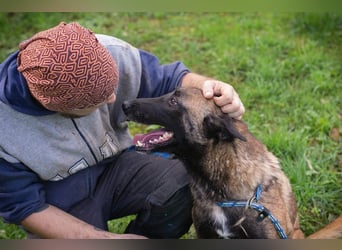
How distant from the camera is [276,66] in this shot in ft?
14.7

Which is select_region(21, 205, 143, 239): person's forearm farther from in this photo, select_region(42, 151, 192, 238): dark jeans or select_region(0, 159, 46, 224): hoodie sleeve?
select_region(42, 151, 192, 238): dark jeans

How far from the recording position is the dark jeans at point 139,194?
2551mm

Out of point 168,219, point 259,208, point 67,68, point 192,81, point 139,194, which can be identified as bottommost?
point 168,219

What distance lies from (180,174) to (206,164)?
329 mm

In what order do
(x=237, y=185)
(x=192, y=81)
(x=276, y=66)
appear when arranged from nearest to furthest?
1. (x=237, y=185)
2. (x=192, y=81)
3. (x=276, y=66)

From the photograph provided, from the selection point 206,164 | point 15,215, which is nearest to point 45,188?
point 15,215

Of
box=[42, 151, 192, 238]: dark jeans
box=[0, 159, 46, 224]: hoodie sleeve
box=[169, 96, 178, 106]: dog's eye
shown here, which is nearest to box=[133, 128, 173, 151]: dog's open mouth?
box=[169, 96, 178, 106]: dog's eye

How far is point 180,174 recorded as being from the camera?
106 inches

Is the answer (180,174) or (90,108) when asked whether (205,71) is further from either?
(90,108)

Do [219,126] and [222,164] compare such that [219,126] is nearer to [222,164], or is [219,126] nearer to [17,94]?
[222,164]

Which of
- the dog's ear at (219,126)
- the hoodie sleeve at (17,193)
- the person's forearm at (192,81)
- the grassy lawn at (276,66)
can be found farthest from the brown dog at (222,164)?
the grassy lawn at (276,66)

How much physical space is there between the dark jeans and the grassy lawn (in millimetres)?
427

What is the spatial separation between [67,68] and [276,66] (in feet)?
10.1

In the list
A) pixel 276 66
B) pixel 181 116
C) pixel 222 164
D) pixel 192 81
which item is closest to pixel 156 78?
pixel 192 81
